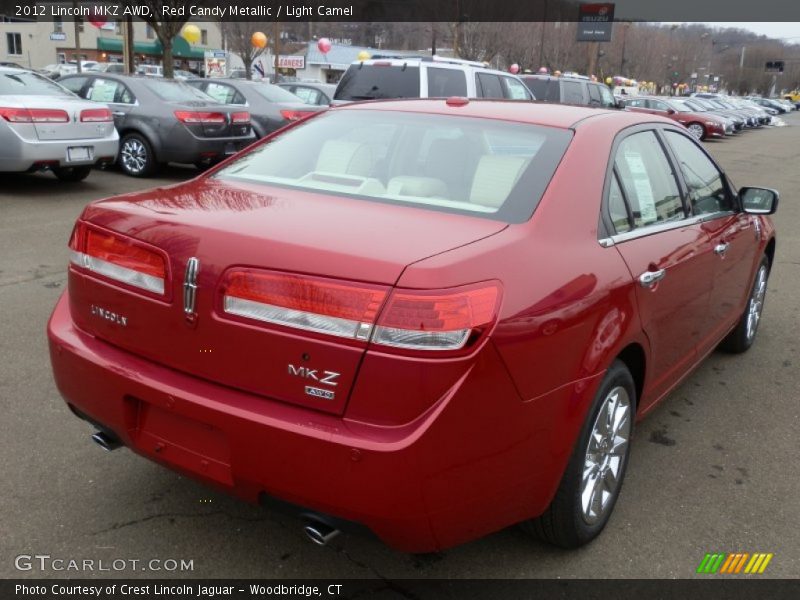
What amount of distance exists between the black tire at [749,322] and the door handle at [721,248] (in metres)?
1.07

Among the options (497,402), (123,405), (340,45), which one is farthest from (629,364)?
(340,45)

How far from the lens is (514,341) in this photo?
2.13 meters

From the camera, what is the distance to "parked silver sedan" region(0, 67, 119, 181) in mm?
8453

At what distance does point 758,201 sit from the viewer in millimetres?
4023

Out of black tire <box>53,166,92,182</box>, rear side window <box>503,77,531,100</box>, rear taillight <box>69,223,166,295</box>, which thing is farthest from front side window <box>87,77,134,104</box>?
rear taillight <box>69,223,166,295</box>

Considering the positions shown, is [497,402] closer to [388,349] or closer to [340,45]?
[388,349]

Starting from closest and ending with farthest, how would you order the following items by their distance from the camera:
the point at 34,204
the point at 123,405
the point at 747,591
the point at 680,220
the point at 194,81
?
1. the point at 123,405
2. the point at 747,591
3. the point at 680,220
4. the point at 34,204
5. the point at 194,81

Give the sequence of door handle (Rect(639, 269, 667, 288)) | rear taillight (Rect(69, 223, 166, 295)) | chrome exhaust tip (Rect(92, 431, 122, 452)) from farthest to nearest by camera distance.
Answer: door handle (Rect(639, 269, 667, 288))
chrome exhaust tip (Rect(92, 431, 122, 452))
rear taillight (Rect(69, 223, 166, 295))

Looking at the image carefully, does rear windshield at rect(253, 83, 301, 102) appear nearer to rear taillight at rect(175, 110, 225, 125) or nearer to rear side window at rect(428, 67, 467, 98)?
rear taillight at rect(175, 110, 225, 125)

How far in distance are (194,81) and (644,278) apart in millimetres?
12308

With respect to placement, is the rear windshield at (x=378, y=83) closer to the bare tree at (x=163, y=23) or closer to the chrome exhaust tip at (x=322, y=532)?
the chrome exhaust tip at (x=322, y=532)

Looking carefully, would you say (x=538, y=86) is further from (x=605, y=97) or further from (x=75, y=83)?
(x=75, y=83)

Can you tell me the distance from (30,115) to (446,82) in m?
5.44

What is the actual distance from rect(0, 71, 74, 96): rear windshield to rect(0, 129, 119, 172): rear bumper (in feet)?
2.29
